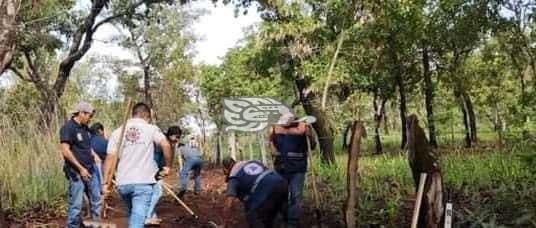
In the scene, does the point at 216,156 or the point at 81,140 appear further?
the point at 216,156

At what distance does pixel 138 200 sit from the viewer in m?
6.71

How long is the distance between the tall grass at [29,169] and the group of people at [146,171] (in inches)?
77.4

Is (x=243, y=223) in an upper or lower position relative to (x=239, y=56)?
lower

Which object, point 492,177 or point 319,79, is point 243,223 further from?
point 319,79

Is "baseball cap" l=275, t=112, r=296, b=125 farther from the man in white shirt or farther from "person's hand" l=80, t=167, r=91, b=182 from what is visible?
"person's hand" l=80, t=167, r=91, b=182

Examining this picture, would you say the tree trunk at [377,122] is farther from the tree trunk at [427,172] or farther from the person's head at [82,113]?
the tree trunk at [427,172]

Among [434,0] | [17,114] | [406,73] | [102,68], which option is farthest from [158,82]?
[17,114]

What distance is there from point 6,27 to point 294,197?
3.89 m

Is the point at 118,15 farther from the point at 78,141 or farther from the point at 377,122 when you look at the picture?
the point at 78,141

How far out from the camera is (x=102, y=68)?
4847 centimetres

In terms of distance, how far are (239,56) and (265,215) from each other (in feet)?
93.3

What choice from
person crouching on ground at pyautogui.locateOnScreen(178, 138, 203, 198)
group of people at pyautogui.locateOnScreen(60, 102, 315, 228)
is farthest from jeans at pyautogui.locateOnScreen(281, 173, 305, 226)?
person crouching on ground at pyautogui.locateOnScreen(178, 138, 203, 198)

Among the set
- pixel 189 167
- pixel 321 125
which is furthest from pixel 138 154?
pixel 321 125

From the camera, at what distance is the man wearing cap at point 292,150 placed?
349 inches
